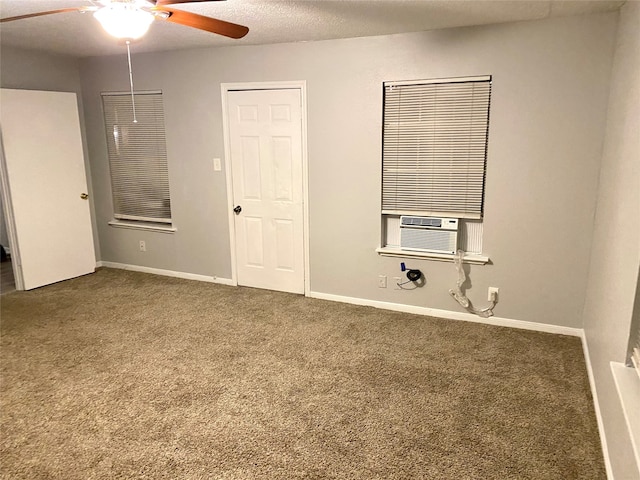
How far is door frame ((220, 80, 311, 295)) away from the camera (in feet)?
13.8

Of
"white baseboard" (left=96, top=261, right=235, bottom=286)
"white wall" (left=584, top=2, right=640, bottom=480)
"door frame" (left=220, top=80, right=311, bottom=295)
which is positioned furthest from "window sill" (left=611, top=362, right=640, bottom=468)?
"white baseboard" (left=96, top=261, right=235, bottom=286)

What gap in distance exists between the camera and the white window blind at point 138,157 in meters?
4.91

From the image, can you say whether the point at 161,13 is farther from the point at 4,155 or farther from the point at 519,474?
the point at 4,155

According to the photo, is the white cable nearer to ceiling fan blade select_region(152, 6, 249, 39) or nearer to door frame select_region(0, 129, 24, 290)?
ceiling fan blade select_region(152, 6, 249, 39)

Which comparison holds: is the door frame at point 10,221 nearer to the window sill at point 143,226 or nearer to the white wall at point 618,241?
the window sill at point 143,226

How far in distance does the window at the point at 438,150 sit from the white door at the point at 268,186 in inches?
34.8

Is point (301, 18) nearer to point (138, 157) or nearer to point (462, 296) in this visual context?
point (462, 296)

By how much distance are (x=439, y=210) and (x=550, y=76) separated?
1.24 metres

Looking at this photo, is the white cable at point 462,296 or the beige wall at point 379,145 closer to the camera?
the beige wall at point 379,145

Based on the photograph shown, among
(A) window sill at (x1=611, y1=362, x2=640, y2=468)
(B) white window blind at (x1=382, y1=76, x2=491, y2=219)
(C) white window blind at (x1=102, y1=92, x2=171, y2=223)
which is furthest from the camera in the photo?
(C) white window blind at (x1=102, y1=92, x2=171, y2=223)

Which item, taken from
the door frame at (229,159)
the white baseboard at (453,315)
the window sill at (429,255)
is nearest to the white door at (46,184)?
the door frame at (229,159)

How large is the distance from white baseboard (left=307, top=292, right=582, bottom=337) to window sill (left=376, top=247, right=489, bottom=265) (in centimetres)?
45

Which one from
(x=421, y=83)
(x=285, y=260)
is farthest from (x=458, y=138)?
(x=285, y=260)

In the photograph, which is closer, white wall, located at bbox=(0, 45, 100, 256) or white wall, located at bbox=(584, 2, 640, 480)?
white wall, located at bbox=(584, 2, 640, 480)
